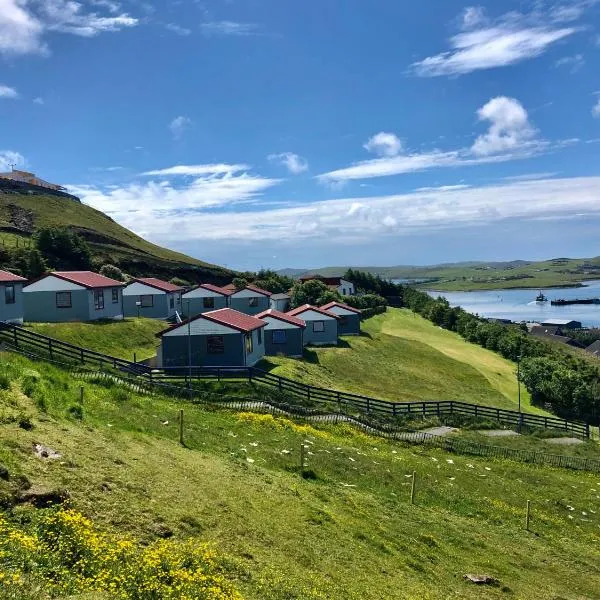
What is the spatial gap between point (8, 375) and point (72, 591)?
13.1 m

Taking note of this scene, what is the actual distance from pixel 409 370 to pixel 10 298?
124 ft

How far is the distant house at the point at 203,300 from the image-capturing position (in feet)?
219

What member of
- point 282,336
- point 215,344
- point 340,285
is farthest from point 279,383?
point 340,285

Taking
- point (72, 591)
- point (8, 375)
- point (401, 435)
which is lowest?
point (401, 435)

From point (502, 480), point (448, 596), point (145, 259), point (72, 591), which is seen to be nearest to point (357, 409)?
point (502, 480)

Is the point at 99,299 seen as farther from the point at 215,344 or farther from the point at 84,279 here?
the point at 215,344

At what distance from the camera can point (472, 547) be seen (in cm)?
1582

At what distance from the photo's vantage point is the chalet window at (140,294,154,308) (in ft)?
204

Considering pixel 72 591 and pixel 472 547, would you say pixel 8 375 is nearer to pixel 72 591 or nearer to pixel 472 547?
pixel 72 591

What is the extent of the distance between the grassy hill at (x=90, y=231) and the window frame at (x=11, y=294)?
158ft

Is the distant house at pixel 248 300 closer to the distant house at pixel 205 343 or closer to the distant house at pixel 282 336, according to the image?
the distant house at pixel 282 336

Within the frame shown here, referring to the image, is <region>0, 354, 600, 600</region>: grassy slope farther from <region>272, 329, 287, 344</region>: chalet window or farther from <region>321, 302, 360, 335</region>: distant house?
<region>321, 302, 360, 335</region>: distant house

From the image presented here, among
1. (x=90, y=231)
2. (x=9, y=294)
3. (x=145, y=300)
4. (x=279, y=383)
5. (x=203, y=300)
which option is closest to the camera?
(x=279, y=383)

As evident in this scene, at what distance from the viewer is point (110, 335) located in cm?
4656
